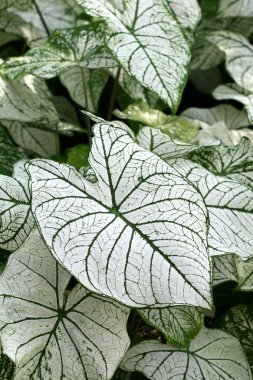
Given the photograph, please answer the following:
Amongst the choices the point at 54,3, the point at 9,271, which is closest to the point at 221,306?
the point at 9,271

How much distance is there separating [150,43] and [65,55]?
31 centimetres

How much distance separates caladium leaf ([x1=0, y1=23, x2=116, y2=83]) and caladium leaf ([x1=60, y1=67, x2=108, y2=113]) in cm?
18

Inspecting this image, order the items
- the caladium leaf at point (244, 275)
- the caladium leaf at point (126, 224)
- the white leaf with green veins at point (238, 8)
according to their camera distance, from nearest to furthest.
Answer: the caladium leaf at point (126, 224) < the caladium leaf at point (244, 275) < the white leaf with green veins at point (238, 8)

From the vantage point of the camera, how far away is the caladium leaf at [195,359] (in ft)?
4.37

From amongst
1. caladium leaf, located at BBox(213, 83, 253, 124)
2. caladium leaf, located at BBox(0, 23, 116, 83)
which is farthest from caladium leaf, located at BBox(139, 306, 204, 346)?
caladium leaf, located at BBox(213, 83, 253, 124)

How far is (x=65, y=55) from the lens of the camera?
69.4 inches

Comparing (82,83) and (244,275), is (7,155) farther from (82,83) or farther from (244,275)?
(244,275)

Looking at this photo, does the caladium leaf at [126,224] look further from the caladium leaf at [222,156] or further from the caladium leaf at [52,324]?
the caladium leaf at [222,156]

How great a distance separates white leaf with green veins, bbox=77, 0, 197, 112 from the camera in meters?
1.45

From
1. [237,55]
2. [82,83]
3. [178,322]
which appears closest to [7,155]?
[82,83]

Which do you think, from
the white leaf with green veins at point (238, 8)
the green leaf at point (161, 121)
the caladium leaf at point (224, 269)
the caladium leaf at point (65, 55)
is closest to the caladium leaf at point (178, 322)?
the caladium leaf at point (224, 269)

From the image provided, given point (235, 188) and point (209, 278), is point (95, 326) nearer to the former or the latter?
point (209, 278)

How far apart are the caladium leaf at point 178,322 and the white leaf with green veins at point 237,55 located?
0.90 m

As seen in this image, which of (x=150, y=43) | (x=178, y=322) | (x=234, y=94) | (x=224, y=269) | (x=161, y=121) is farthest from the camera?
(x=234, y=94)
